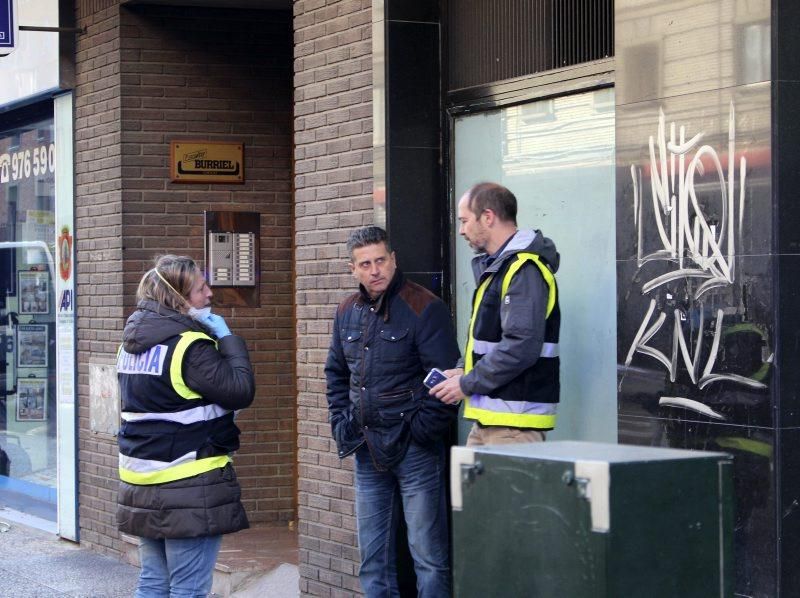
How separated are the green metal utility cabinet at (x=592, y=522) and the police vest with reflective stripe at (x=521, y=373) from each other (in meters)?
1.80

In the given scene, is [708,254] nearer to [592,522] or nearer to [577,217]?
[577,217]

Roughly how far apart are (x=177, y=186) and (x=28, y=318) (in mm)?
2665

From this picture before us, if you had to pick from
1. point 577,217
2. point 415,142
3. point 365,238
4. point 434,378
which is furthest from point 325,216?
point 434,378

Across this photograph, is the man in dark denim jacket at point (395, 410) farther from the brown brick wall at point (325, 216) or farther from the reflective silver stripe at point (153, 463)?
the brown brick wall at point (325, 216)

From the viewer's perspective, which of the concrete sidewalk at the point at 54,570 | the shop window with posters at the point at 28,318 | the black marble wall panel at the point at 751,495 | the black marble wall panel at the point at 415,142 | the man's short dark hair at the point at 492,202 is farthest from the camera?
the shop window with posters at the point at 28,318

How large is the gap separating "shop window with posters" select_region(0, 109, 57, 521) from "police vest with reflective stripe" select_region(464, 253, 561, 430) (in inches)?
239

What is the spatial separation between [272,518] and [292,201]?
2271 mm

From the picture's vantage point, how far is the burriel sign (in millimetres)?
9734

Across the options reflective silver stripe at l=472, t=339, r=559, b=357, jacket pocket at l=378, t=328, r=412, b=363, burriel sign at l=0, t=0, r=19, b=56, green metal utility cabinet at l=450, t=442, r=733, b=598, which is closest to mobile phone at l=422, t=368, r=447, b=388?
reflective silver stripe at l=472, t=339, r=559, b=357

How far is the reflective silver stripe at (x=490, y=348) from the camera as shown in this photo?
5.27 metres

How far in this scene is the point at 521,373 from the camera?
522 cm

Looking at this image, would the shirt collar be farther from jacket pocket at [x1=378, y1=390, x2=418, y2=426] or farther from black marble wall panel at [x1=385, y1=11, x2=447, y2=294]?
black marble wall panel at [x1=385, y1=11, x2=447, y2=294]

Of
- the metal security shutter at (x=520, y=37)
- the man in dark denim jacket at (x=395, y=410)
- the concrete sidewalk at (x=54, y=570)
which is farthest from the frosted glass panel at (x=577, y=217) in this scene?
the concrete sidewalk at (x=54, y=570)

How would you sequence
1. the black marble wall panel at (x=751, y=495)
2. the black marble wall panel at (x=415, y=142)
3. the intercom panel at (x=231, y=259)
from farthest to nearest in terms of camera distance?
1. the intercom panel at (x=231, y=259)
2. the black marble wall panel at (x=415, y=142)
3. the black marble wall panel at (x=751, y=495)
